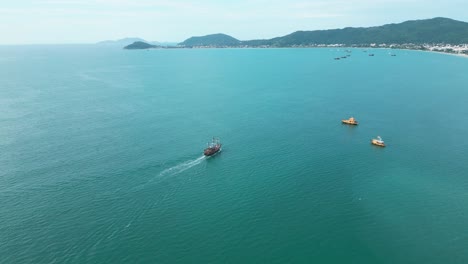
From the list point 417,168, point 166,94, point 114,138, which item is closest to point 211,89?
point 166,94

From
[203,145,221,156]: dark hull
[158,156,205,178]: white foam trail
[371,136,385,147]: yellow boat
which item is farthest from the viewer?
[371,136,385,147]: yellow boat

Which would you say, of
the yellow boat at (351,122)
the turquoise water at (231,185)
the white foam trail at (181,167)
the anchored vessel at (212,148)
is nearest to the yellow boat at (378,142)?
the turquoise water at (231,185)

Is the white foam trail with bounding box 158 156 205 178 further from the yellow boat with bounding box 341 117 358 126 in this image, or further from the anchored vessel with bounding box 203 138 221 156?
the yellow boat with bounding box 341 117 358 126

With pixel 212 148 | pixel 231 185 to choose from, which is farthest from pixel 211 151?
pixel 231 185

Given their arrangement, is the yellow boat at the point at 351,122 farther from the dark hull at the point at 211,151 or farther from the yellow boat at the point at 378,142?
the dark hull at the point at 211,151

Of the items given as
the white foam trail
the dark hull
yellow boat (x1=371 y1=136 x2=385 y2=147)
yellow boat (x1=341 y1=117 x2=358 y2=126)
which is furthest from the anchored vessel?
yellow boat (x1=341 y1=117 x2=358 y2=126)

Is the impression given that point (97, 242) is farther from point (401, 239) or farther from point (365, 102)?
Result: point (365, 102)
